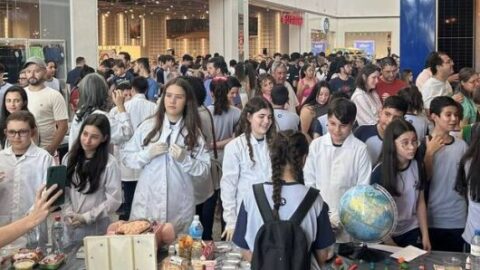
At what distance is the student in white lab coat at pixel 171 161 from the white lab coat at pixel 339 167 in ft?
2.56

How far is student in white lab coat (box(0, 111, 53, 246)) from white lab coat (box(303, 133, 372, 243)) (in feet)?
5.87

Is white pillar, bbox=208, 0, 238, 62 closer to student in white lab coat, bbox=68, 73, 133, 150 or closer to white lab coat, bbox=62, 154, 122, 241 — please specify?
student in white lab coat, bbox=68, 73, 133, 150

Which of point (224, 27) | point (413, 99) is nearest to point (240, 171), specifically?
point (413, 99)

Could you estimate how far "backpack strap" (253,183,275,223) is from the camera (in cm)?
292

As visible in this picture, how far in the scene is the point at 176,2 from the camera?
2592 cm

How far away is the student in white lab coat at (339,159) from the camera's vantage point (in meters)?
4.16

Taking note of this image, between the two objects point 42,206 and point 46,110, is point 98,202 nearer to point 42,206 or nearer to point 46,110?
point 42,206

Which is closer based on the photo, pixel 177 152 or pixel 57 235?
pixel 57 235

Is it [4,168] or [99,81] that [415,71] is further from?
[4,168]

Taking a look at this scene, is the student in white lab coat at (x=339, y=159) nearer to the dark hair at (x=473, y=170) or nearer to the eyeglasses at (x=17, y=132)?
the dark hair at (x=473, y=170)

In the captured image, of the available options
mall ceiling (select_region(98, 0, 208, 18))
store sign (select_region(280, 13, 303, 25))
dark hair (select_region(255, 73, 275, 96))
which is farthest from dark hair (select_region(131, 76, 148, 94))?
store sign (select_region(280, 13, 303, 25))

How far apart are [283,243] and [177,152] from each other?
1513 millimetres

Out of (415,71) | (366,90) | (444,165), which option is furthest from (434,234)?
(415,71)

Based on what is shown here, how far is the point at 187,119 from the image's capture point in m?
4.41
